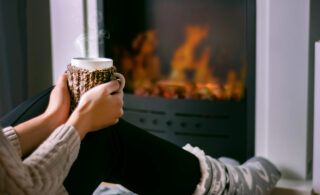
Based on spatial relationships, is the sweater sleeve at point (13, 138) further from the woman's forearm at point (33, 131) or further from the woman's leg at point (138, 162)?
the woman's leg at point (138, 162)

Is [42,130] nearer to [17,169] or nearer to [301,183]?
[17,169]

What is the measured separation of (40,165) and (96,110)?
0.62ft

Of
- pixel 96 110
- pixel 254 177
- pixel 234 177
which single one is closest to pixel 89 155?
pixel 96 110

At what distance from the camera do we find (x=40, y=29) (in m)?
2.27

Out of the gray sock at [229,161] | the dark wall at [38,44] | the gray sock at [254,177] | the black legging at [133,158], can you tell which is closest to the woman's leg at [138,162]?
the black legging at [133,158]

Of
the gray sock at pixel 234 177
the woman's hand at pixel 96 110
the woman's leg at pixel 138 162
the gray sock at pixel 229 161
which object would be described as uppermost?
the woman's hand at pixel 96 110

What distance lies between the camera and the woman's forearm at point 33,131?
3.18 feet

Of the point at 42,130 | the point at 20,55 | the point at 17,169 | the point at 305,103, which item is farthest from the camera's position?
the point at 20,55

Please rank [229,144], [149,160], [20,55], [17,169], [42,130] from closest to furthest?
[17,169]
[42,130]
[149,160]
[229,144]
[20,55]

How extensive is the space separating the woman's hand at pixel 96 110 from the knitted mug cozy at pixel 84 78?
2 cm

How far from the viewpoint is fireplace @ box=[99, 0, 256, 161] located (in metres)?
1.86

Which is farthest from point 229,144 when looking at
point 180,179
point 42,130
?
point 42,130

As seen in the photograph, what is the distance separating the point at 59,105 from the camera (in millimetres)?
995

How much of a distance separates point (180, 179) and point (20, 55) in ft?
4.25
